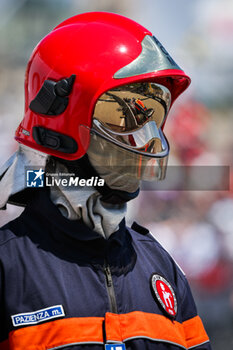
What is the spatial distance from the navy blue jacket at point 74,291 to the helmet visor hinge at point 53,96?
0.96 ft

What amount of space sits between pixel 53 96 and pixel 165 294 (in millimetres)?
772

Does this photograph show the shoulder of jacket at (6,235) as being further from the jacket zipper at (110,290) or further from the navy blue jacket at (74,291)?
the jacket zipper at (110,290)

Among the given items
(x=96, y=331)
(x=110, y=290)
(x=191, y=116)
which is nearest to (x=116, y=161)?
(x=110, y=290)

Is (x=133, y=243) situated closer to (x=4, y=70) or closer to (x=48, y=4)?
(x=4, y=70)

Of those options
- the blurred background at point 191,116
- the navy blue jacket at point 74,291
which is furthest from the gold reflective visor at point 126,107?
the blurred background at point 191,116

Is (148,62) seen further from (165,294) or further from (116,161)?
(165,294)

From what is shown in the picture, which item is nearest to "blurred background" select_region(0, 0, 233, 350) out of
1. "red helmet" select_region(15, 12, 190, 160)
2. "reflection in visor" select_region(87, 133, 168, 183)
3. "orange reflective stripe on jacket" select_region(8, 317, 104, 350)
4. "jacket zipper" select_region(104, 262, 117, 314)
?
"red helmet" select_region(15, 12, 190, 160)

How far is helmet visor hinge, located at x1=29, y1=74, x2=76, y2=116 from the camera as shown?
68.3 inches

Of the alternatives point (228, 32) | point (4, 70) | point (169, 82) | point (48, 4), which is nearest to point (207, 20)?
point (228, 32)

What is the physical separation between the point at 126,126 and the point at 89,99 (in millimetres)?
154

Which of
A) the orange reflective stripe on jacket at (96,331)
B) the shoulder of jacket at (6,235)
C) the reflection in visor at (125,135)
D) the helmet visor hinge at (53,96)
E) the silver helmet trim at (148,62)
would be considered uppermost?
the silver helmet trim at (148,62)

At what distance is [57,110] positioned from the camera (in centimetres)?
177

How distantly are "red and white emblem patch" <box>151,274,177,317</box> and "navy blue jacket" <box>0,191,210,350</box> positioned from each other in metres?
0.01

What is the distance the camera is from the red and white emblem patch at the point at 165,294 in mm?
1739
